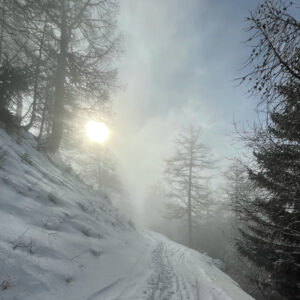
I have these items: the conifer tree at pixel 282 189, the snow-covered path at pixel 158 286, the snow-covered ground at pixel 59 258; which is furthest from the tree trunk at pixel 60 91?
the conifer tree at pixel 282 189

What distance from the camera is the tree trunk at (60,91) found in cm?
914

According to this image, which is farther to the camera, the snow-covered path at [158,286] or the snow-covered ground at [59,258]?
Result: the snow-covered path at [158,286]

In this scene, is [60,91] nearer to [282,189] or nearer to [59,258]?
[59,258]

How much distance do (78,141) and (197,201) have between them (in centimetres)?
1228

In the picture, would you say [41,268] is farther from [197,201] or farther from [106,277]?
[197,201]

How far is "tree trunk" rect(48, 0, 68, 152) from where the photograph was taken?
30.0 ft

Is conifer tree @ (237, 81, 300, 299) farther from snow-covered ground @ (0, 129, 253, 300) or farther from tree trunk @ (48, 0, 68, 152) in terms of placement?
tree trunk @ (48, 0, 68, 152)

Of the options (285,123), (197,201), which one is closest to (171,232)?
(197,201)

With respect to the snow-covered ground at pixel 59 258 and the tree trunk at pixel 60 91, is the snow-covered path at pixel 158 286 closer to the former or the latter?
the snow-covered ground at pixel 59 258

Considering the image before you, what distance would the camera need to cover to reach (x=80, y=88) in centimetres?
966

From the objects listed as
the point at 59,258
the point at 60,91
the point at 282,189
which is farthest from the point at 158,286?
the point at 60,91

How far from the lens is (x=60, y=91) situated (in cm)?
946

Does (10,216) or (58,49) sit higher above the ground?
(58,49)

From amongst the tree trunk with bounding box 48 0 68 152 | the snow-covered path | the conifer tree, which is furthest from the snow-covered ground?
the tree trunk with bounding box 48 0 68 152
